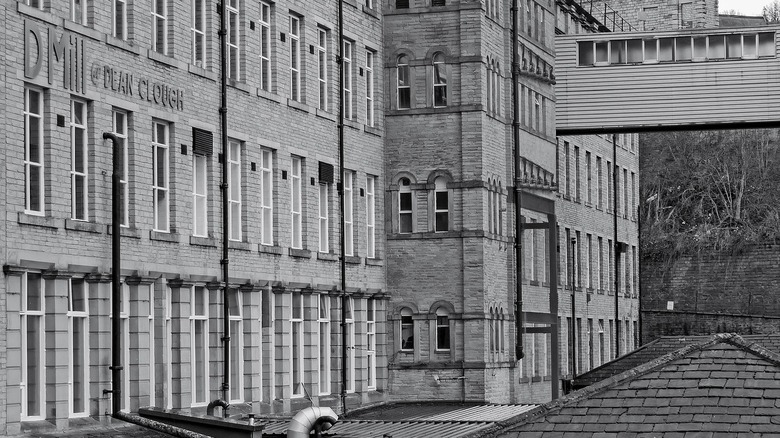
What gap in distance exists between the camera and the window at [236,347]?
39406mm

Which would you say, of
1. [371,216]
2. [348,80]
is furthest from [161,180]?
[371,216]

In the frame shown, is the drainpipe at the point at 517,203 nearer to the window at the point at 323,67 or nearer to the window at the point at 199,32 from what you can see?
the window at the point at 323,67

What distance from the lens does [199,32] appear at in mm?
37812

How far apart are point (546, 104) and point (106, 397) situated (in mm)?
23967

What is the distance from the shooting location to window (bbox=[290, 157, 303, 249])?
1682 inches

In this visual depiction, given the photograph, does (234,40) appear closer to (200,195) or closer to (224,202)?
(224,202)

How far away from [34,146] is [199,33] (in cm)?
719

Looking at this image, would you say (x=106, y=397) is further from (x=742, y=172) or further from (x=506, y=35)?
(x=742, y=172)

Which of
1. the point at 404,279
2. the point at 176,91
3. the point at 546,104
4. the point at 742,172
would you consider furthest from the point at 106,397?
the point at 742,172

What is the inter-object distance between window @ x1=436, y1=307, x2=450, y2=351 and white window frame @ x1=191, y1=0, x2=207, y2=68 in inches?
471

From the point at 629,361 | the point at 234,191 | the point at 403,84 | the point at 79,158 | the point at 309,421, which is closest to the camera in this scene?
the point at 309,421

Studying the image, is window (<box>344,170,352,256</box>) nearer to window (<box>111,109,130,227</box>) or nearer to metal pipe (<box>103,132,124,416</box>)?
window (<box>111,109,130,227</box>)

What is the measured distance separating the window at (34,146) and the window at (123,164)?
2.71m

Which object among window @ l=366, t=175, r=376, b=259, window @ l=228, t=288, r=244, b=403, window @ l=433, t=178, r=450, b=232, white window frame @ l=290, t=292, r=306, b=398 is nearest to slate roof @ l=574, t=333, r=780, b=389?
window @ l=433, t=178, r=450, b=232
